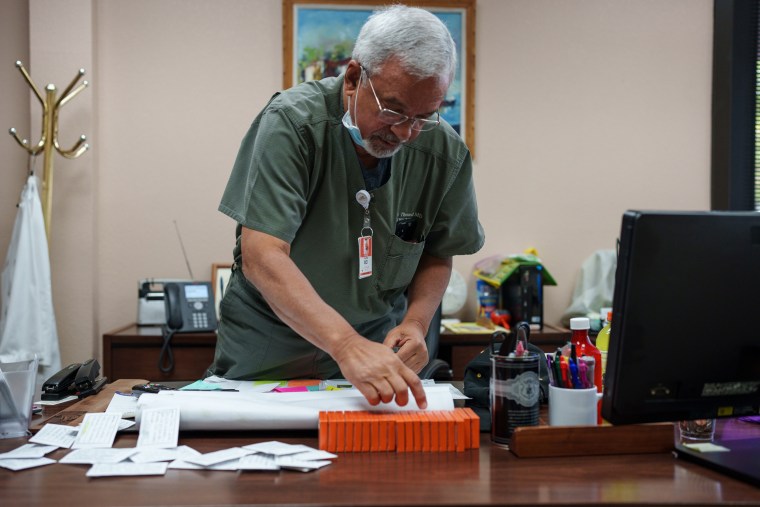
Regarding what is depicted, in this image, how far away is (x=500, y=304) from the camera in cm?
330

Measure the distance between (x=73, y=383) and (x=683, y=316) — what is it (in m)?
1.26

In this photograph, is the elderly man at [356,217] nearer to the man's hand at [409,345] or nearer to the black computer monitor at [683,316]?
the man's hand at [409,345]

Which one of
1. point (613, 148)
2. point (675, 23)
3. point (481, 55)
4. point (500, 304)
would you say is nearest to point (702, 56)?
point (675, 23)

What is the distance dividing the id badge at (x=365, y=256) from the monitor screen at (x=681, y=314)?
27.0 inches

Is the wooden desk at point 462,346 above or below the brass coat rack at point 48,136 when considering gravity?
below

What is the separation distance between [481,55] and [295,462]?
9.18ft

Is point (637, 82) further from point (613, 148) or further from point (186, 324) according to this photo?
point (186, 324)

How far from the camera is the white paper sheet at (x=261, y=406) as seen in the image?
3.94ft

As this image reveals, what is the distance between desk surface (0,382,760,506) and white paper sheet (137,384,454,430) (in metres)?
0.08

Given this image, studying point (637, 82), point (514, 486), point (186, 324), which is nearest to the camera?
point (514, 486)

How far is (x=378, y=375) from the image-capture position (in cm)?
121

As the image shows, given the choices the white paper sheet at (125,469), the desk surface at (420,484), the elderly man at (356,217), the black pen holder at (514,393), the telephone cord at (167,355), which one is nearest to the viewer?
the desk surface at (420,484)

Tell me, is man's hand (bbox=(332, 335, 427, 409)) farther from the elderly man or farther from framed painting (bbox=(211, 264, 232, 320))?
framed painting (bbox=(211, 264, 232, 320))

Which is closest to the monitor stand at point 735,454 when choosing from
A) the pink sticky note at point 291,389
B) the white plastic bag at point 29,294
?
the pink sticky note at point 291,389
